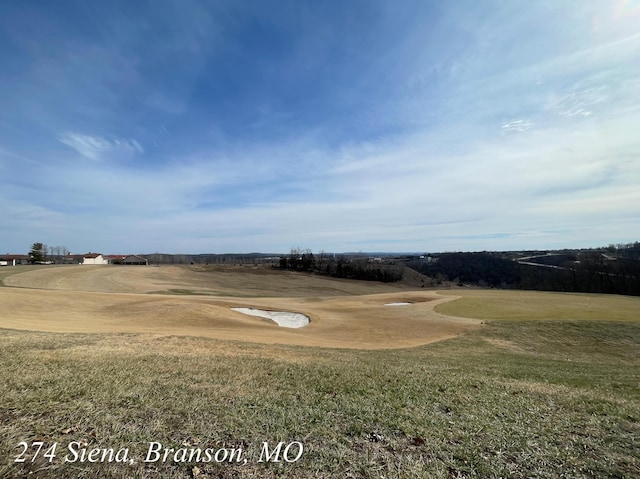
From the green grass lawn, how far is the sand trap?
15807 mm

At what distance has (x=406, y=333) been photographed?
21312mm

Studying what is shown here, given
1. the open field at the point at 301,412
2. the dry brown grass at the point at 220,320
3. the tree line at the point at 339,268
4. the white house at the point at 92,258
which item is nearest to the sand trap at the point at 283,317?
the dry brown grass at the point at 220,320

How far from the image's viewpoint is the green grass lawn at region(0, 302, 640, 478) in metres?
3.75

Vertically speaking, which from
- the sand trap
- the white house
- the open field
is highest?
the white house

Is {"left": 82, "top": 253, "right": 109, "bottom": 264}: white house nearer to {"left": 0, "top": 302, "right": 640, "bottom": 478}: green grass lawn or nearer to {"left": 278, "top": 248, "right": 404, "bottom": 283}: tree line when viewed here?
{"left": 278, "top": 248, "right": 404, "bottom": 283}: tree line

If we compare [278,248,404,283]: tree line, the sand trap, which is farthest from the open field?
[278,248,404,283]: tree line

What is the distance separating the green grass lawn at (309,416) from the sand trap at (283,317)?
15807mm

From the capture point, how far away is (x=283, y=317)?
27047mm

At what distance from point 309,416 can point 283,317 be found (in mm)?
22460

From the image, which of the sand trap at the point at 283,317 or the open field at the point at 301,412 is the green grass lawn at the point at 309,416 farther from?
the sand trap at the point at 283,317

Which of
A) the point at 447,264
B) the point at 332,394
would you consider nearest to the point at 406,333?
the point at 332,394

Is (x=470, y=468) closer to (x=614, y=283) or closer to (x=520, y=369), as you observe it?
(x=520, y=369)

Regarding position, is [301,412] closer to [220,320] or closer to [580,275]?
[220,320]

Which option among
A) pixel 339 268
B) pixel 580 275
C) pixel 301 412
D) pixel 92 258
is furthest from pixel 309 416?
pixel 92 258
